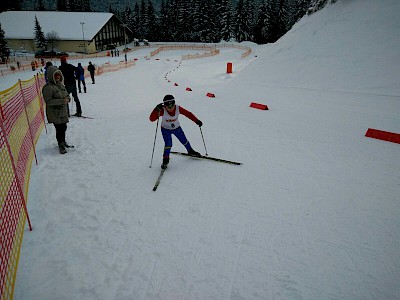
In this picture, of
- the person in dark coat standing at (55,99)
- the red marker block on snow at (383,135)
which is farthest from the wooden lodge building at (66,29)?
the red marker block on snow at (383,135)

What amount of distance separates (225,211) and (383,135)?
5.92 m

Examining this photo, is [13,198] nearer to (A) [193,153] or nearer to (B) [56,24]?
(A) [193,153]

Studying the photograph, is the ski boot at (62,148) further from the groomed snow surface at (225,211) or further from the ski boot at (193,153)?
the ski boot at (193,153)

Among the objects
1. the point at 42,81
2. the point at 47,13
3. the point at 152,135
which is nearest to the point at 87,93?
the point at 42,81

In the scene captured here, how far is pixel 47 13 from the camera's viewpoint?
60125 millimetres

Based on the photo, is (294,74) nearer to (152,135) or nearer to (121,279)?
(152,135)

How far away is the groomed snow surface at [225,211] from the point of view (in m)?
3.23

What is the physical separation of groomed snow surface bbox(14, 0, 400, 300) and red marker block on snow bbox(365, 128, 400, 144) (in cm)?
27

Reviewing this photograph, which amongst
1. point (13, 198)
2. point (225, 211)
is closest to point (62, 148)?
point (13, 198)

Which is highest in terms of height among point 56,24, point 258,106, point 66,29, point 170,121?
point 56,24

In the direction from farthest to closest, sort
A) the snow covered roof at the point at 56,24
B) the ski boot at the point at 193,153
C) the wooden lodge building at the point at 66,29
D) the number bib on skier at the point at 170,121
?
the snow covered roof at the point at 56,24 < the wooden lodge building at the point at 66,29 < the ski boot at the point at 193,153 < the number bib on skier at the point at 170,121

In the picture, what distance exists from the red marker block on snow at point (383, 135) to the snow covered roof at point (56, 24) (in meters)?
56.7

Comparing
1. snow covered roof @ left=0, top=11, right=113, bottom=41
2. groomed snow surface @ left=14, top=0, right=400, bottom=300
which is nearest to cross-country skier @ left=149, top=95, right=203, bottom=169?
groomed snow surface @ left=14, top=0, right=400, bottom=300

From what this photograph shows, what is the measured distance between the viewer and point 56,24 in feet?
187
